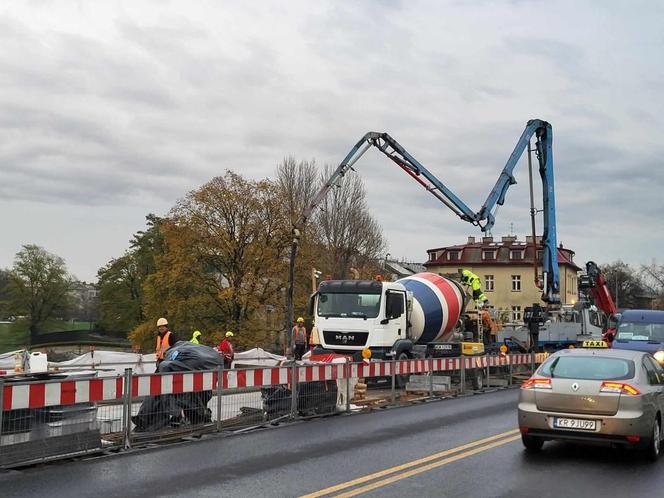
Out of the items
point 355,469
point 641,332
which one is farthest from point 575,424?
point 641,332

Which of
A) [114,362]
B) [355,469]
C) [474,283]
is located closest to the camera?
[355,469]

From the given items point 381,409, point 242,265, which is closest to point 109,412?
point 381,409

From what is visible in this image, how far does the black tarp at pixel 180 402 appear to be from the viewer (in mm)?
11508

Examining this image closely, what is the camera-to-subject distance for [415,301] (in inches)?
947

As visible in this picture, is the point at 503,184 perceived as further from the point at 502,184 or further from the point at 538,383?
the point at 538,383

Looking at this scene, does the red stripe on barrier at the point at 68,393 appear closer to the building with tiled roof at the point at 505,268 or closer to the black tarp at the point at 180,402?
the black tarp at the point at 180,402

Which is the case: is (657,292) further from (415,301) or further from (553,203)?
(415,301)

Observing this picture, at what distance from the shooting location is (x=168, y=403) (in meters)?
11.8

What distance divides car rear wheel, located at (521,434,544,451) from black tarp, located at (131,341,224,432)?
198 inches

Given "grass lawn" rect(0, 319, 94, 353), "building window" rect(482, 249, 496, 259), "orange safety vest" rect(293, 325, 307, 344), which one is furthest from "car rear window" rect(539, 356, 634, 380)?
"building window" rect(482, 249, 496, 259)

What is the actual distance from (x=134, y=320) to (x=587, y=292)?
50.7m

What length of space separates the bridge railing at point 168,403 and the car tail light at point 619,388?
585 centimetres

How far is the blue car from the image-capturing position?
2222 cm

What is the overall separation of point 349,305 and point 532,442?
474 inches
